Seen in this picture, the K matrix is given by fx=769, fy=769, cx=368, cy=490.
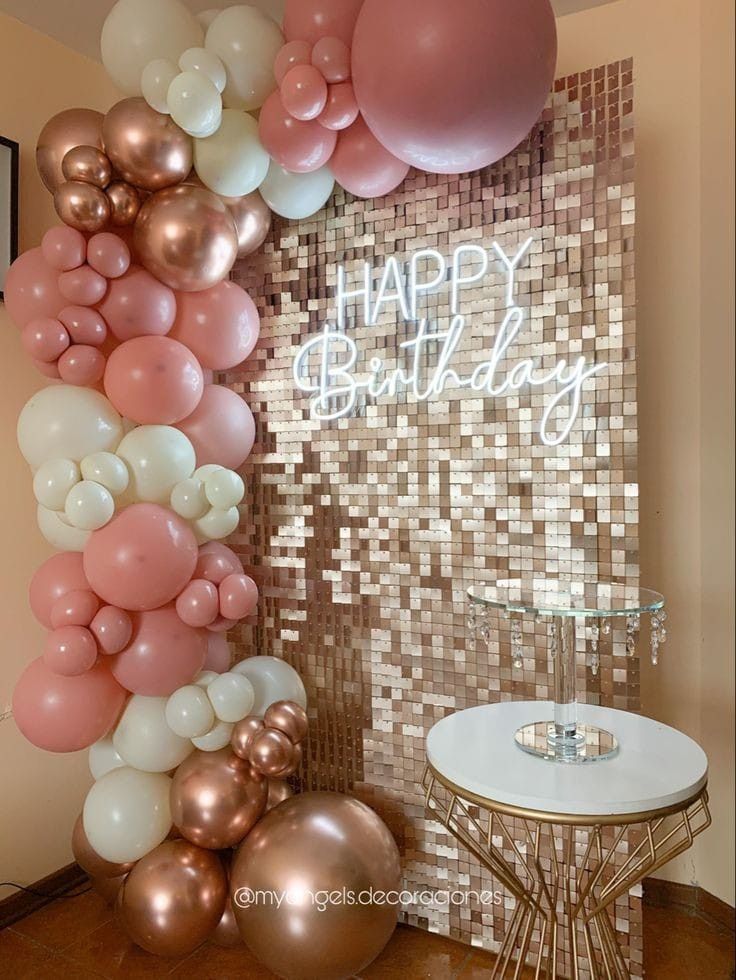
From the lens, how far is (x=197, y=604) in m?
1.90

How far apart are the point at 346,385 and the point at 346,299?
252mm

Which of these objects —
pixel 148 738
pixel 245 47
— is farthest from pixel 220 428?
pixel 245 47

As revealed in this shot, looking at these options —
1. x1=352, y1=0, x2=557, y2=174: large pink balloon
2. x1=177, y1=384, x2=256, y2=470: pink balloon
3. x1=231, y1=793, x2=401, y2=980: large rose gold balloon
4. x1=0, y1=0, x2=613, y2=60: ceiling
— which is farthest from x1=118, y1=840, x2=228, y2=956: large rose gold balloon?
x1=0, y1=0, x2=613, y2=60: ceiling

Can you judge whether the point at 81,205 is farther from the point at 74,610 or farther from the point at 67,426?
the point at 74,610

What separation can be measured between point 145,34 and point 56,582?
136 cm

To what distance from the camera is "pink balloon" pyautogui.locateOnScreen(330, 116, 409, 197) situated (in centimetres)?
196

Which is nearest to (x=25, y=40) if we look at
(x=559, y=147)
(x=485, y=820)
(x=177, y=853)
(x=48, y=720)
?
(x=559, y=147)

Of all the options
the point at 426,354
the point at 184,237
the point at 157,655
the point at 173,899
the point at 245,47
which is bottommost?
the point at 173,899

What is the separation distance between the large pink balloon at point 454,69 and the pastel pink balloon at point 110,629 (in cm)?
130

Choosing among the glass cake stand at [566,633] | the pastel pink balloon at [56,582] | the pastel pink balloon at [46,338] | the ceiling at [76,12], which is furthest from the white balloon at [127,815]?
the ceiling at [76,12]

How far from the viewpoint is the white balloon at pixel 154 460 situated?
6.16 ft

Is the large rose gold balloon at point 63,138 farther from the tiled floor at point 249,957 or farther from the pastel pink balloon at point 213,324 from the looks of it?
the tiled floor at point 249,957

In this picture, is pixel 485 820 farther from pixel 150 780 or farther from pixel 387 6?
pixel 387 6

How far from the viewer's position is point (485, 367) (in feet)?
6.68
